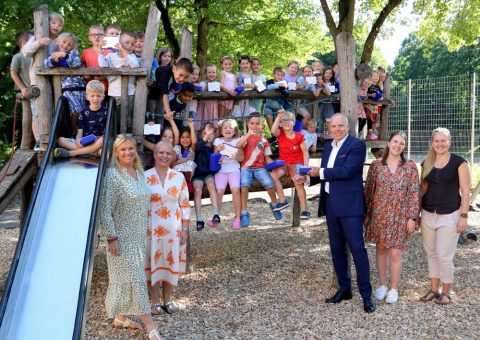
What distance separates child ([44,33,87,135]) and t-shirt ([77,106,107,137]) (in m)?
0.12

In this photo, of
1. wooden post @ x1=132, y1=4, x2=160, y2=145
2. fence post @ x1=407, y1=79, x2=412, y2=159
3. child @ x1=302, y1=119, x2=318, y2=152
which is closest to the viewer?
wooden post @ x1=132, y1=4, x2=160, y2=145

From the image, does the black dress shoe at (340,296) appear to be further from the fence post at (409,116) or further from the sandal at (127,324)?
the fence post at (409,116)

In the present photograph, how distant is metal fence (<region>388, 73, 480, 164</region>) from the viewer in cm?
1590

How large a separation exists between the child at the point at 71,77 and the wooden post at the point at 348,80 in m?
2.99

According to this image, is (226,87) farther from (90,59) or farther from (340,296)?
(340,296)

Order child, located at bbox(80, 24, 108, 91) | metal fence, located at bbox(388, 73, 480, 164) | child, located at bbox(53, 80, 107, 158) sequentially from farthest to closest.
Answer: metal fence, located at bbox(388, 73, 480, 164)
child, located at bbox(80, 24, 108, 91)
child, located at bbox(53, 80, 107, 158)

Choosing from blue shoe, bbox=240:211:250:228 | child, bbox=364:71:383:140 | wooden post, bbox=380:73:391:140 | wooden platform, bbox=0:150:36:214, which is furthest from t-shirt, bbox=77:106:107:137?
wooden post, bbox=380:73:391:140

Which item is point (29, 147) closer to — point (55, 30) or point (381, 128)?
point (55, 30)

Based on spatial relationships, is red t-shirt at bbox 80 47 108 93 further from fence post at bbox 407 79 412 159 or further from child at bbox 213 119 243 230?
fence post at bbox 407 79 412 159

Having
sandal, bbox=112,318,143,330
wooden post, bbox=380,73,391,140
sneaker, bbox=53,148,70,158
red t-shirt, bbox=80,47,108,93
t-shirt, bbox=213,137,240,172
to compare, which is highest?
red t-shirt, bbox=80,47,108,93

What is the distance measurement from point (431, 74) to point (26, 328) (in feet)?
179

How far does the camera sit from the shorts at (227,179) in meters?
6.87

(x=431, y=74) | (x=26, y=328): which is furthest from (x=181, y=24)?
(x=431, y=74)

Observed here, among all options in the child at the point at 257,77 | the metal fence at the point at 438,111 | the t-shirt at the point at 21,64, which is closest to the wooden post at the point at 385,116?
the child at the point at 257,77
